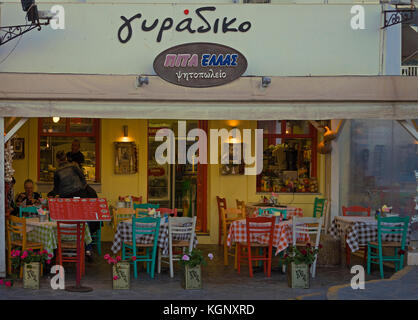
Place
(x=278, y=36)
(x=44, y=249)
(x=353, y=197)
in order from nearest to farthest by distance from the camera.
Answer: (x=44, y=249) < (x=278, y=36) < (x=353, y=197)

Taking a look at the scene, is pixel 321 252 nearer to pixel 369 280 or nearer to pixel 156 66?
pixel 369 280

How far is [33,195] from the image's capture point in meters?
12.0

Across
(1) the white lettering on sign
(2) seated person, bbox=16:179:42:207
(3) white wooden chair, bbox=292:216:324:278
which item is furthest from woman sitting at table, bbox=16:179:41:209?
(1) the white lettering on sign

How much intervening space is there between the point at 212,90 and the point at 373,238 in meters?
3.56

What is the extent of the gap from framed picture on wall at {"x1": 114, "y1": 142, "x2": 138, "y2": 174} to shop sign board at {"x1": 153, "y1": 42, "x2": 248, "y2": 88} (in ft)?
12.7

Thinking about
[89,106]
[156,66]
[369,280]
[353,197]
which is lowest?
[369,280]

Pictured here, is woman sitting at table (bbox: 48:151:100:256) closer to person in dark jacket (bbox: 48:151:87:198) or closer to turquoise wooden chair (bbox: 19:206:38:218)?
person in dark jacket (bbox: 48:151:87:198)

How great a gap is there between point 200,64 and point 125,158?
4.18 metres

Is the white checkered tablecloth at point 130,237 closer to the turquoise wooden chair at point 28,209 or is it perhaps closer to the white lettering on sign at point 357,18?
the turquoise wooden chair at point 28,209

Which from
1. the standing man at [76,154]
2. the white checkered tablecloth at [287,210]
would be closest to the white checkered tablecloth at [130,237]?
the white checkered tablecloth at [287,210]

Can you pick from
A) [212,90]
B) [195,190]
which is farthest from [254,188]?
[212,90]

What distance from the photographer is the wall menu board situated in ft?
28.5

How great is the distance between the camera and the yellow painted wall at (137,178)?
45.4 ft

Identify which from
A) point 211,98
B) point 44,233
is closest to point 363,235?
point 211,98
